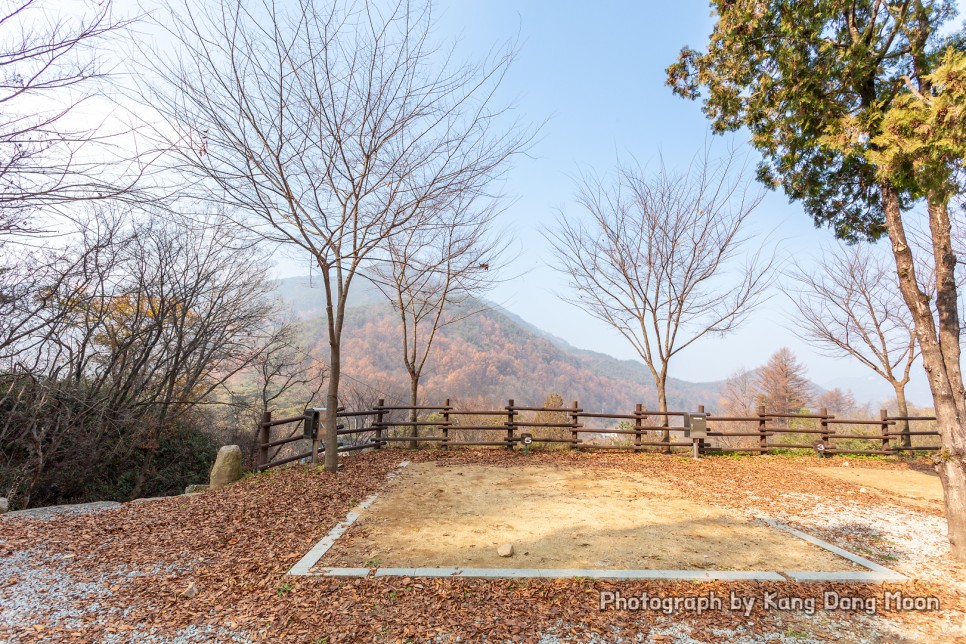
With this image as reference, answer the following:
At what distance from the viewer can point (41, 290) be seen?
647 centimetres

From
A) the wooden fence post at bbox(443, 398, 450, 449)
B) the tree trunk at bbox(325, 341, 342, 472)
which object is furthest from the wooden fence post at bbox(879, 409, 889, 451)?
the tree trunk at bbox(325, 341, 342, 472)

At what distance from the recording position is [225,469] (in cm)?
640

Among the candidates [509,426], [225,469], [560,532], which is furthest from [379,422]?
[560,532]

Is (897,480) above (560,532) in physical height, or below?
below

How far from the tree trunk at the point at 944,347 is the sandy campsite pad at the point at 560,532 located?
1.35 m

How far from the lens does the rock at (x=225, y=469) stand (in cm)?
635

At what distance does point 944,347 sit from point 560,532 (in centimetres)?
466

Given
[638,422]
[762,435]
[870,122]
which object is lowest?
[762,435]

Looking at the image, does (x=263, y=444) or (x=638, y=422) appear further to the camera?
(x=638, y=422)

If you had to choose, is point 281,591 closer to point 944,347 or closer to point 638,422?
point 944,347

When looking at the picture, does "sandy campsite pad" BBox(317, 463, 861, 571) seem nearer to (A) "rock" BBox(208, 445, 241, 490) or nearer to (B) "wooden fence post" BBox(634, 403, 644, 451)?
(A) "rock" BBox(208, 445, 241, 490)

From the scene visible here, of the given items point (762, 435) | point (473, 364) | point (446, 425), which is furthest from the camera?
point (473, 364)

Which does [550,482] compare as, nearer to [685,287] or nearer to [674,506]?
[674,506]

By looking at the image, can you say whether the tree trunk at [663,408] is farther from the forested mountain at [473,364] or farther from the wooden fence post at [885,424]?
the forested mountain at [473,364]
